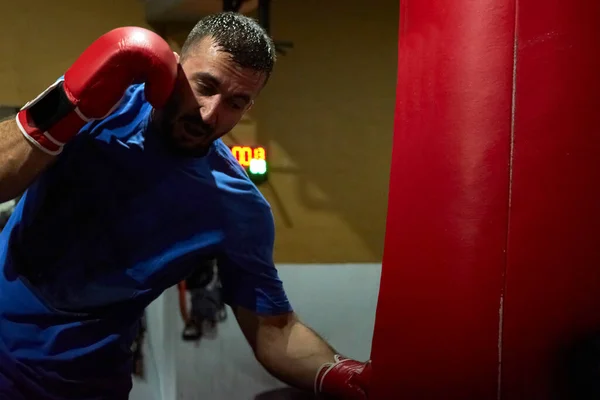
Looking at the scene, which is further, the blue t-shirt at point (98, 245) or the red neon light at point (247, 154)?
the red neon light at point (247, 154)

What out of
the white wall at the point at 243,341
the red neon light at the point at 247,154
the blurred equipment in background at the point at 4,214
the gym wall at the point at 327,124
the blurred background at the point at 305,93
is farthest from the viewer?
the gym wall at the point at 327,124

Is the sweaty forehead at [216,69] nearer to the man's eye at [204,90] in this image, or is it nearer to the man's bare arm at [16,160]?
the man's eye at [204,90]

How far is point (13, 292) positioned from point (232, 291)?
0.36 metres

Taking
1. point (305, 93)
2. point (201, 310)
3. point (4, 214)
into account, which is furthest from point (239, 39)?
point (305, 93)

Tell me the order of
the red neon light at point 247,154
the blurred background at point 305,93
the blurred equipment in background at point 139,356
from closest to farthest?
the blurred equipment in background at point 139,356 < the blurred background at point 305,93 < the red neon light at point 247,154

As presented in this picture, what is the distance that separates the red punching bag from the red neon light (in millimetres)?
1909

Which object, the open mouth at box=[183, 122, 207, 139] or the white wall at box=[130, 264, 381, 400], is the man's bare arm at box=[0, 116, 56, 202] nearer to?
the open mouth at box=[183, 122, 207, 139]

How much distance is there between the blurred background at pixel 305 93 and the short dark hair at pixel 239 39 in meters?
1.31

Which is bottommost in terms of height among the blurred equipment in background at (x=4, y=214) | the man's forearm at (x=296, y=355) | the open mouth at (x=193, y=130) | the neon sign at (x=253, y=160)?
the man's forearm at (x=296, y=355)

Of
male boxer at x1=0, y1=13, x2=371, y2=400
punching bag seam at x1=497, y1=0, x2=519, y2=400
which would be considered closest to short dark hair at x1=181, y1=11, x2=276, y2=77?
male boxer at x1=0, y1=13, x2=371, y2=400

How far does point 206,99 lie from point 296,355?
0.46 m

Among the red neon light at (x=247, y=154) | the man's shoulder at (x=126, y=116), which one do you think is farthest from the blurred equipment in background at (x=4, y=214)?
the man's shoulder at (x=126, y=116)

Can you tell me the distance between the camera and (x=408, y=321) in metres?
0.76

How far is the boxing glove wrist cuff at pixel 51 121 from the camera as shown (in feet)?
2.58
